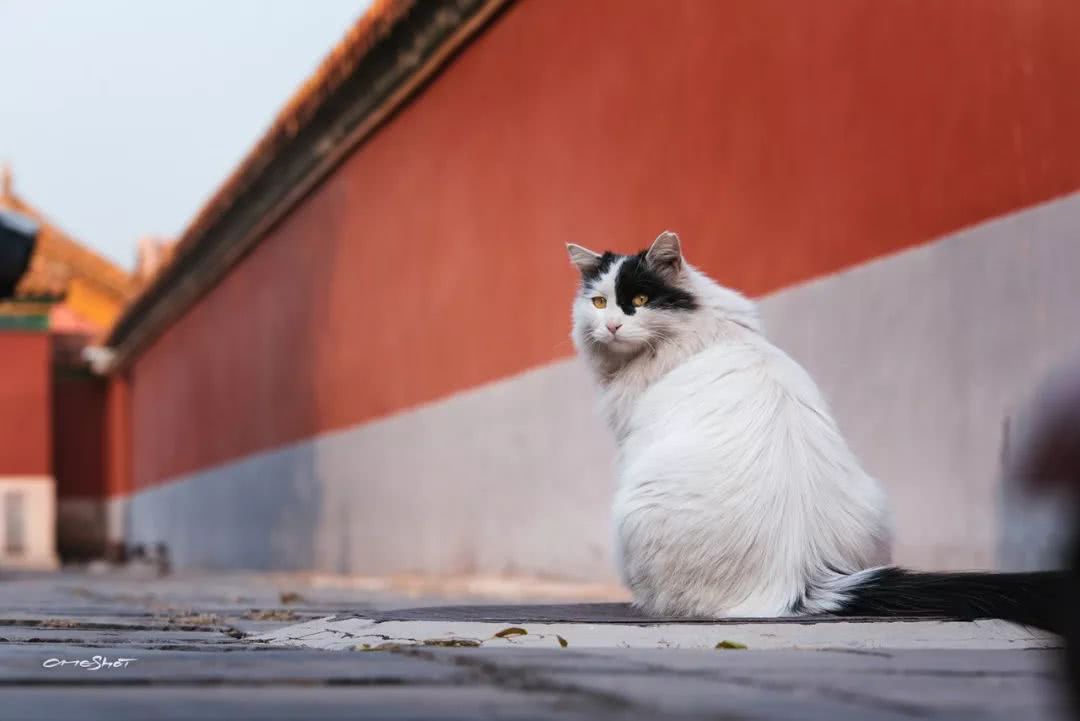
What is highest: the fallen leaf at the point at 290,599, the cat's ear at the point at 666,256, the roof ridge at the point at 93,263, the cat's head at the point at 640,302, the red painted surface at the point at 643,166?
the roof ridge at the point at 93,263

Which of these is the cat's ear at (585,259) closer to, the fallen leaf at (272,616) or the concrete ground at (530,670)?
the concrete ground at (530,670)

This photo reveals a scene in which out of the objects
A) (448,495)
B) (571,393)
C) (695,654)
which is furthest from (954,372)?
(448,495)

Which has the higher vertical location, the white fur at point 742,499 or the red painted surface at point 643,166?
the red painted surface at point 643,166

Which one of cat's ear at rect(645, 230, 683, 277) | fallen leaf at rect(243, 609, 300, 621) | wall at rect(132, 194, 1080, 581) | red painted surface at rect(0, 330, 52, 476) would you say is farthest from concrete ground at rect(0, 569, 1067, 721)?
red painted surface at rect(0, 330, 52, 476)

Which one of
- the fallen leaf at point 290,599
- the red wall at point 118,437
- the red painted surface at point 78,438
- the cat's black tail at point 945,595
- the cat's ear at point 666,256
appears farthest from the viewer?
the red painted surface at point 78,438

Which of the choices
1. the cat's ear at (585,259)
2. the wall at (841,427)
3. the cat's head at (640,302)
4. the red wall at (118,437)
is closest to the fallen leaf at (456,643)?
the cat's head at (640,302)

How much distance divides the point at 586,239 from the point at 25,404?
1514 centimetres

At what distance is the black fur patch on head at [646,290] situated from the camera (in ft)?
12.3

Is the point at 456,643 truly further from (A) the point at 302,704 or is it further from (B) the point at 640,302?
(B) the point at 640,302

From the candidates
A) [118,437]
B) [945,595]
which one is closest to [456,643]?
[945,595]

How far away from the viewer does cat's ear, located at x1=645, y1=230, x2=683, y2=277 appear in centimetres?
373

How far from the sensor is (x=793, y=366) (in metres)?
3.55

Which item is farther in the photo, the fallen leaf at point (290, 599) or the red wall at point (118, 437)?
the red wall at point (118, 437)

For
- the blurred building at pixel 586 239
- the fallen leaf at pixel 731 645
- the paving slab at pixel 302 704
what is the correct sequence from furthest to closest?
the blurred building at pixel 586 239 → the fallen leaf at pixel 731 645 → the paving slab at pixel 302 704
